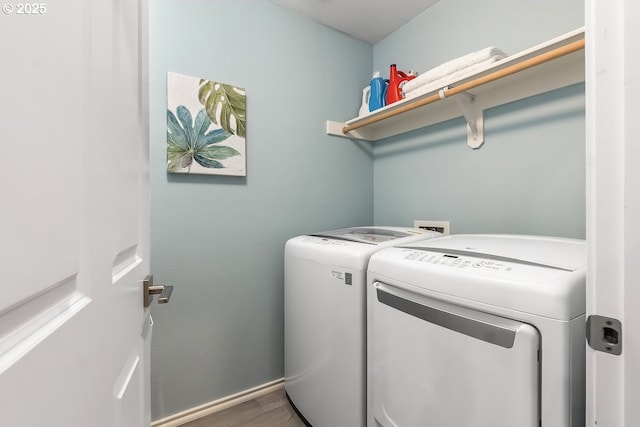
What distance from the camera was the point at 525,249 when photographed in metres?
0.90

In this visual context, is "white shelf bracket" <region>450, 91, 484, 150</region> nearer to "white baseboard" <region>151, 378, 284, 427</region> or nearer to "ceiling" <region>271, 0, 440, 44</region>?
"ceiling" <region>271, 0, 440, 44</region>

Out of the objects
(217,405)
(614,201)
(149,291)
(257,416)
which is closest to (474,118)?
(614,201)

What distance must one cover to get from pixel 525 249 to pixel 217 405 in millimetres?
1733

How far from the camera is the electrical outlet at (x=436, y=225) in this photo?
171 cm

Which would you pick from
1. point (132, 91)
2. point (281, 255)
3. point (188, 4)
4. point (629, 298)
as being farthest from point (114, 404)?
point (188, 4)

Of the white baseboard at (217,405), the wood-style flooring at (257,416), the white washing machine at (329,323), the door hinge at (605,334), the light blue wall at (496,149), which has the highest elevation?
the light blue wall at (496,149)

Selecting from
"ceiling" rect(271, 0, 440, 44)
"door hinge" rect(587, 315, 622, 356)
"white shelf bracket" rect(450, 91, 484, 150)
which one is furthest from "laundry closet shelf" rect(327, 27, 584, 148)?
"door hinge" rect(587, 315, 622, 356)

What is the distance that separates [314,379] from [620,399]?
1.15 meters

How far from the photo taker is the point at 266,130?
69.6 inches

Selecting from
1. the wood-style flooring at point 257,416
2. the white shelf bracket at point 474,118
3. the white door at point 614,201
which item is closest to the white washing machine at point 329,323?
the wood-style flooring at point 257,416

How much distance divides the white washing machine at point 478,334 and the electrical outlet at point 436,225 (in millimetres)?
630

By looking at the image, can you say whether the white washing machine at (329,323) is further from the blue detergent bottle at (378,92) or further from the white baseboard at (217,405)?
the blue detergent bottle at (378,92)

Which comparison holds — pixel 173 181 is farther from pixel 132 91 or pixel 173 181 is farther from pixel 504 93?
pixel 504 93

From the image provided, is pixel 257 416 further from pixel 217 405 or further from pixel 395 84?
pixel 395 84
